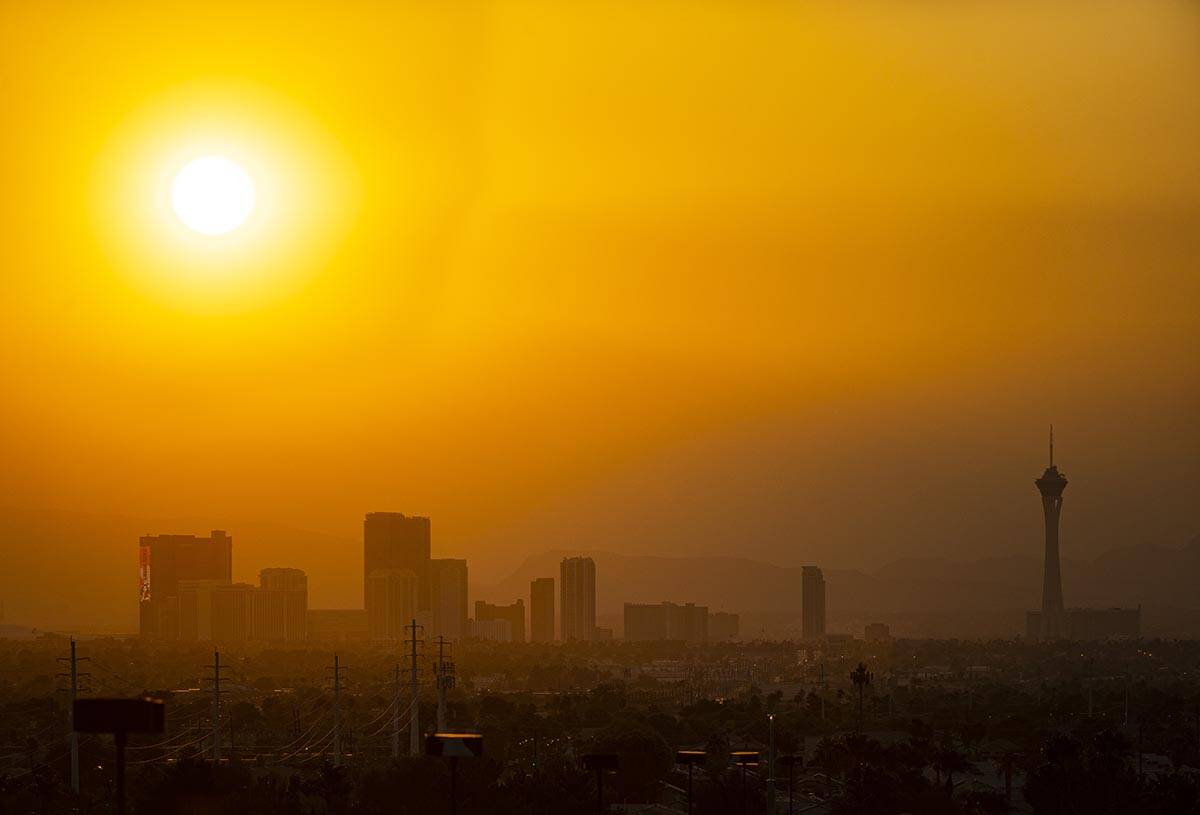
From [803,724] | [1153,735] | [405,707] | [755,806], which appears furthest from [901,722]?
[755,806]

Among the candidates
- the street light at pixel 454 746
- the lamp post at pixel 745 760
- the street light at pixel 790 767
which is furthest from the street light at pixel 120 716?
the street light at pixel 790 767

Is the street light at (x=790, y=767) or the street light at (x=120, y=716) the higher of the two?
the street light at (x=120, y=716)

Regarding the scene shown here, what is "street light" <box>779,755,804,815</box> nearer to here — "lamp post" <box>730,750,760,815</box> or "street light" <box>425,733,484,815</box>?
"lamp post" <box>730,750,760,815</box>

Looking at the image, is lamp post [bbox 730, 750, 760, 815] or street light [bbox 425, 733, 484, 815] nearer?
street light [bbox 425, 733, 484, 815]

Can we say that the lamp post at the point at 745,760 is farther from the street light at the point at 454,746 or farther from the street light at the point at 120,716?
the street light at the point at 120,716

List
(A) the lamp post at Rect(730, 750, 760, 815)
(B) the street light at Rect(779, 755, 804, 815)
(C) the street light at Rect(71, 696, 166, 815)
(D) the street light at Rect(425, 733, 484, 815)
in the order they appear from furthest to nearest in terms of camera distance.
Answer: (B) the street light at Rect(779, 755, 804, 815) → (A) the lamp post at Rect(730, 750, 760, 815) → (D) the street light at Rect(425, 733, 484, 815) → (C) the street light at Rect(71, 696, 166, 815)

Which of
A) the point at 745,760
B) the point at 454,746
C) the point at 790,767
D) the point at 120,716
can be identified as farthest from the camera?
the point at 790,767

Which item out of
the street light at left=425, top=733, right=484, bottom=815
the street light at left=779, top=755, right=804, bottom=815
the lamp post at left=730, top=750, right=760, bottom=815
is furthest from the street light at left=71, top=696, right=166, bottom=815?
the street light at left=779, top=755, right=804, bottom=815

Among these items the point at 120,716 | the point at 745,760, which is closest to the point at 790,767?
the point at 745,760

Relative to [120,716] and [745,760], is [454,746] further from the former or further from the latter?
[745,760]

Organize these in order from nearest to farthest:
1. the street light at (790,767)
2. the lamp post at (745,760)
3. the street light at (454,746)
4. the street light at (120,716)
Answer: the street light at (120,716)
the street light at (454,746)
the lamp post at (745,760)
the street light at (790,767)

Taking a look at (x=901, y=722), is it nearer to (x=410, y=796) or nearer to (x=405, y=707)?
(x=405, y=707)
